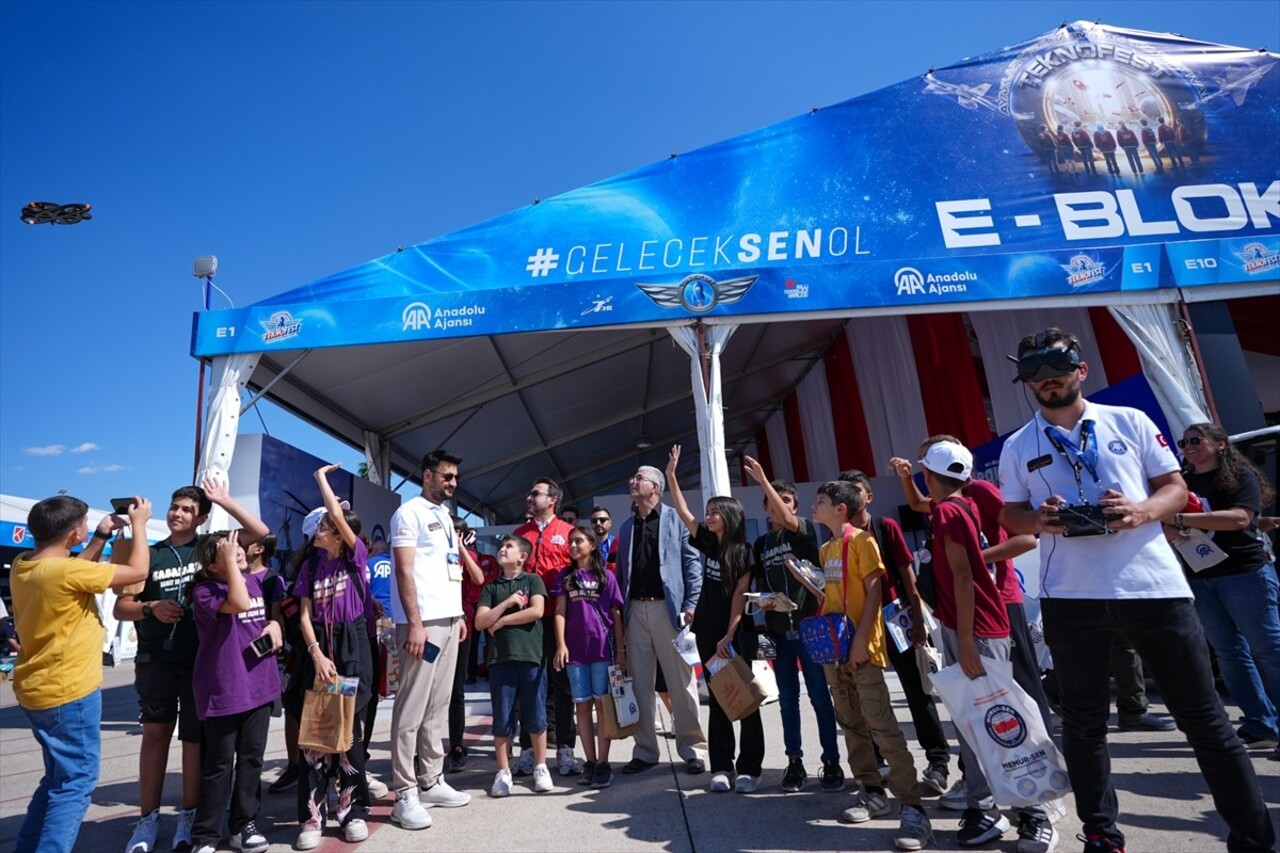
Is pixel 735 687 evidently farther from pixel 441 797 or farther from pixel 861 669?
pixel 441 797

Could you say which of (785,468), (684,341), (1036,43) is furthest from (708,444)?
(785,468)

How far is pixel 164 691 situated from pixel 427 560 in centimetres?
128

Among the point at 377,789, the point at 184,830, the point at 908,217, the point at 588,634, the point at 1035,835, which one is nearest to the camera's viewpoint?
the point at 1035,835

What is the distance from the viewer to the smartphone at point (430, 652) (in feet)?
11.9

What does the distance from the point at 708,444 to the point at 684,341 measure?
1.12 metres

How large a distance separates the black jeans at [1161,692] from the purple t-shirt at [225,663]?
316cm

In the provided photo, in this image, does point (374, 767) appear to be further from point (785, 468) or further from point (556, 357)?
point (785, 468)

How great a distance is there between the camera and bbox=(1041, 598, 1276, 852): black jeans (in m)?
2.14

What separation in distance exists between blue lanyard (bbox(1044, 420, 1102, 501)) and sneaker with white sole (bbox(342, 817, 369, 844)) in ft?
10.4

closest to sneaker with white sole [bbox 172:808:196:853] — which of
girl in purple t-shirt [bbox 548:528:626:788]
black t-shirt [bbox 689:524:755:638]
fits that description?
girl in purple t-shirt [bbox 548:528:626:788]

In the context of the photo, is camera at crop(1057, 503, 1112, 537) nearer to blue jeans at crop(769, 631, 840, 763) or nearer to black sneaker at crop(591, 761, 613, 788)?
blue jeans at crop(769, 631, 840, 763)

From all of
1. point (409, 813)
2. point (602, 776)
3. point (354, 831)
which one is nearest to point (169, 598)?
point (354, 831)

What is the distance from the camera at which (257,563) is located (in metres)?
3.92

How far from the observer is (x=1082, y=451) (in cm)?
239
